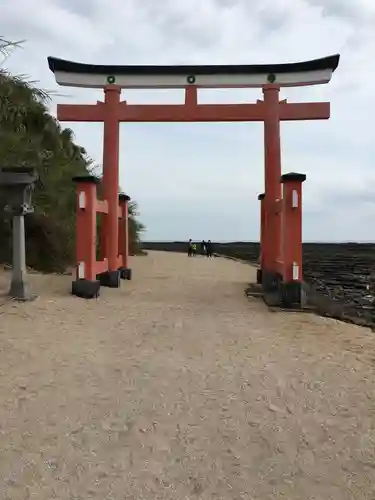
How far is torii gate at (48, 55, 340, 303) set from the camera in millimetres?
11242

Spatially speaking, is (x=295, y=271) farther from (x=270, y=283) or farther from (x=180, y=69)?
(x=180, y=69)

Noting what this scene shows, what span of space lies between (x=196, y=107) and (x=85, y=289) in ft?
15.3

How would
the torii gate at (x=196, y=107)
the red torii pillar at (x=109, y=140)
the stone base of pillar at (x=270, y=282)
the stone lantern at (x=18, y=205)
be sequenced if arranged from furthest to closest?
the red torii pillar at (x=109, y=140), the torii gate at (x=196, y=107), the stone base of pillar at (x=270, y=282), the stone lantern at (x=18, y=205)

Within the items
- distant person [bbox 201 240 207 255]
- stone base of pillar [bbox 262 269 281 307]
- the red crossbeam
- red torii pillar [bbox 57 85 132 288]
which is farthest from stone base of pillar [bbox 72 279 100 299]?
distant person [bbox 201 240 207 255]

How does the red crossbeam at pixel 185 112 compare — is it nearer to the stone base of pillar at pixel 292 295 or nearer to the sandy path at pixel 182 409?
the stone base of pillar at pixel 292 295

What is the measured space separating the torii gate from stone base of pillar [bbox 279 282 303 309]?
1.84 metres

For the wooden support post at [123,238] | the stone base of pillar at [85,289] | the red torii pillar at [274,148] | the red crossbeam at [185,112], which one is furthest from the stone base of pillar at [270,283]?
the wooden support post at [123,238]

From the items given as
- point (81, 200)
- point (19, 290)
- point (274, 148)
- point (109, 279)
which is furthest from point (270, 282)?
point (19, 290)

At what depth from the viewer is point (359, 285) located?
58.5 ft

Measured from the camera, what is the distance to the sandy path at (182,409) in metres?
3.04

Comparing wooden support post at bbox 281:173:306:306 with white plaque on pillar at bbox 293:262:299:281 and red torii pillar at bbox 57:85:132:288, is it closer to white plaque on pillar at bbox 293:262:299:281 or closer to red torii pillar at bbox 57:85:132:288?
white plaque on pillar at bbox 293:262:299:281

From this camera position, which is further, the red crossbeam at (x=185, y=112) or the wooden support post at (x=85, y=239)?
the red crossbeam at (x=185, y=112)

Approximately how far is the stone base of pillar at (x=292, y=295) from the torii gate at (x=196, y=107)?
1.84 metres

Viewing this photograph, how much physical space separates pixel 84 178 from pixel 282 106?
4650mm
